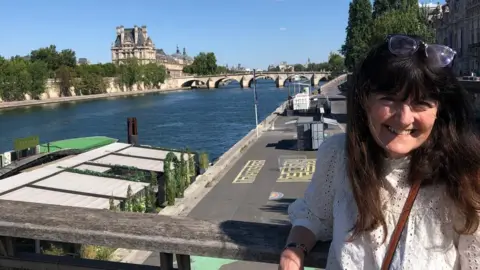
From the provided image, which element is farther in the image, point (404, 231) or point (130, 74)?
point (130, 74)

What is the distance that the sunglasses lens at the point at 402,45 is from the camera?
1420 mm

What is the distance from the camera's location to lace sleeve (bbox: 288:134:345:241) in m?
1.62

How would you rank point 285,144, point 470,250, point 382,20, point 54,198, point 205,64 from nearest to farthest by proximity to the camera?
point 470,250, point 54,198, point 285,144, point 382,20, point 205,64

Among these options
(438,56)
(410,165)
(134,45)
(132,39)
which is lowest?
(410,165)

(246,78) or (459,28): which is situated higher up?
(459,28)

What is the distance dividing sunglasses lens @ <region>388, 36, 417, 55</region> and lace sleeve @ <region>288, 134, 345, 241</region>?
346mm

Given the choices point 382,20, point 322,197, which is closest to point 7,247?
point 322,197

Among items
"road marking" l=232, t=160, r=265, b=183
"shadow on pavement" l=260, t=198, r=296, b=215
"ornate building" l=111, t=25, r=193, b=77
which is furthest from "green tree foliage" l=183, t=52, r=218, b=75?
"shadow on pavement" l=260, t=198, r=296, b=215

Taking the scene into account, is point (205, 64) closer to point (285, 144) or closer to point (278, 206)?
point (285, 144)

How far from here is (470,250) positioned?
1.37m

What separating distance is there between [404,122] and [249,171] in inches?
574

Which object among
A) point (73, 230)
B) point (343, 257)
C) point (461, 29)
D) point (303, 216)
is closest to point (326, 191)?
point (303, 216)

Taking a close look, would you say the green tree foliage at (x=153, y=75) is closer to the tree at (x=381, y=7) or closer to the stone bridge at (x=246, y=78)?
the stone bridge at (x=246, y=78)

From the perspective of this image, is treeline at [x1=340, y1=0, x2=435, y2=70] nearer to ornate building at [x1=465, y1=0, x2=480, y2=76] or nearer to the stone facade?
ornate building at [x1=465, y1=0, x2=480, y2=76]
